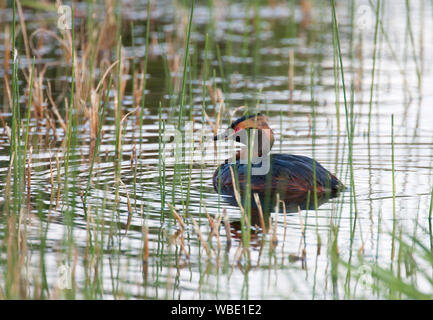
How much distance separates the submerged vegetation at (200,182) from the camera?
492cm

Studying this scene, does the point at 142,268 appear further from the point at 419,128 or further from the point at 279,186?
the point at 419,128

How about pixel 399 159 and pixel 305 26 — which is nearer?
pixel 399 159

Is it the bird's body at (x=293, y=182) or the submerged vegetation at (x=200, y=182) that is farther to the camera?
the bird's body at (x=293, y=182)

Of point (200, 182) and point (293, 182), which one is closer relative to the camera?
point (200, 182)

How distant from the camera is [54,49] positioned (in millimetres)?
13406

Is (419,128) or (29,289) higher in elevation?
(419,128)

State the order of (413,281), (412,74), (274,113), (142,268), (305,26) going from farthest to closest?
(305,26) → (412,74) → (274,113) → (142,268) → (413,281)

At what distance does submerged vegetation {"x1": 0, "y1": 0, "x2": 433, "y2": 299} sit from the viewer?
16.1 feet

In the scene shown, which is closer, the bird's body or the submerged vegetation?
the submerged vegetation

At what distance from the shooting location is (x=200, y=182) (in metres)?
6.11
